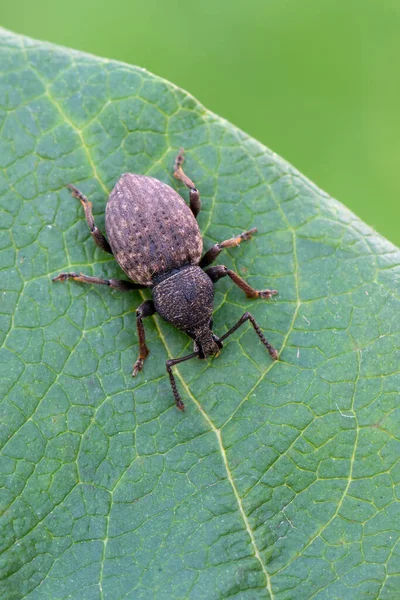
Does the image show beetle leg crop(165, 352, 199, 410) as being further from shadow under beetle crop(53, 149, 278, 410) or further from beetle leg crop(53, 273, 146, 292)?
beetle leg crop(53, 273, 146, 292)

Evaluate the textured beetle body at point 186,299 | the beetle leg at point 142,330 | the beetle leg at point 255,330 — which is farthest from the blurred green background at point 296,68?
the beetle leg at point 142,330

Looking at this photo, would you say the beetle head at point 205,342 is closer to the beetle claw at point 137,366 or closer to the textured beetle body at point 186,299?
the textured beetle body at point 186,299

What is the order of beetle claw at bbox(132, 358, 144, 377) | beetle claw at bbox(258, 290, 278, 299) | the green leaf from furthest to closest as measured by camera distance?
beetle claw at bbox(258, 290, 278, 299) → beetle claw at bbox(132, 358, 144, 377) → the green leaf

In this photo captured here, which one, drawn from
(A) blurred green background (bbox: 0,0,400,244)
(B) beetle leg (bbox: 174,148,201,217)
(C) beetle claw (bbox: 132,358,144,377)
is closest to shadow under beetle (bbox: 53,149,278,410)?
(B) beetle leg (bbox: 174,148,201,217)

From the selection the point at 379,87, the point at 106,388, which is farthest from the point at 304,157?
the point at 106,388

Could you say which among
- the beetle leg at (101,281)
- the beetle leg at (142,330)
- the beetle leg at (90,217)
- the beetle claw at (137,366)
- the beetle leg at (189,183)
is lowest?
the beetle claw at (137,366)

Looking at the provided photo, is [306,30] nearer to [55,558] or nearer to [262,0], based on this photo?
[262,0]
